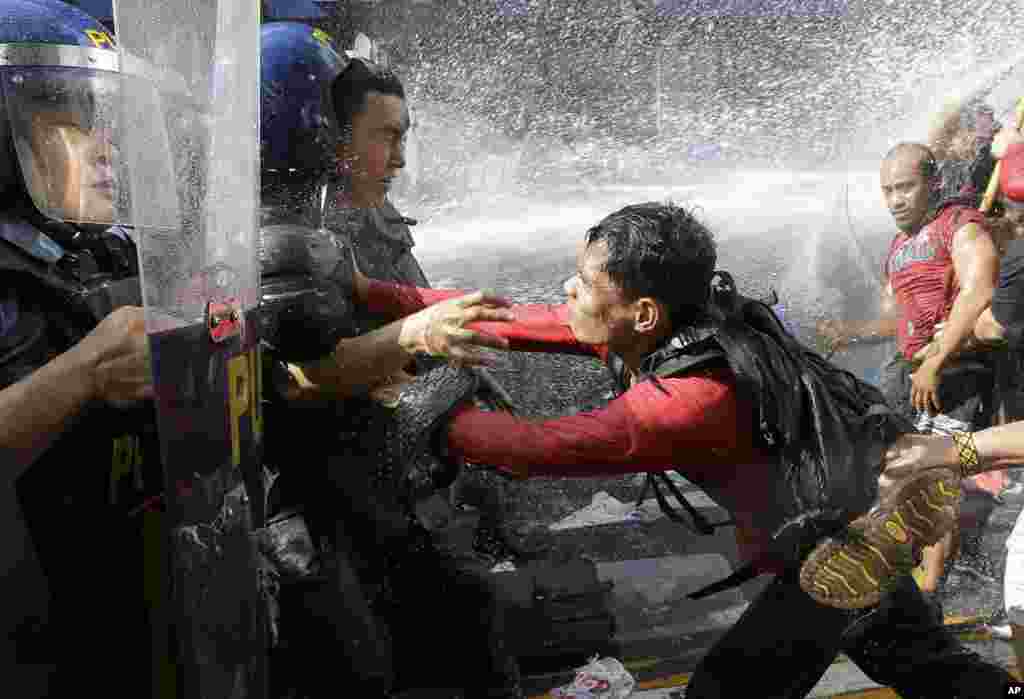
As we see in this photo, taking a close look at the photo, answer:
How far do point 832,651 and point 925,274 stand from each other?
31.3 inches

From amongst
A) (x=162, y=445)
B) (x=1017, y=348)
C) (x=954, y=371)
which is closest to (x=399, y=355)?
(x=162, y=445)

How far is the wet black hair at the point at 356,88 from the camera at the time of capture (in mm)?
1618

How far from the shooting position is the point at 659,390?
1560mm

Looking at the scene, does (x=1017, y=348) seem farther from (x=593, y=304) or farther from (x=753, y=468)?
(x=593, y=304)

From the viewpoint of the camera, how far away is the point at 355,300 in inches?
64.6

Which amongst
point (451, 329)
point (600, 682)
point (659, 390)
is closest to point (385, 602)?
point (600, 682)

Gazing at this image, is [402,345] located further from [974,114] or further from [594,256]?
[974,114]

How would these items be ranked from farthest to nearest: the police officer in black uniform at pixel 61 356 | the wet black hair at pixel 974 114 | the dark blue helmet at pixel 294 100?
the wet black hair at pixel 974 114 < the dark blue helmet at pixel 294 100 < the police officer in black uniform at pixel 61 356

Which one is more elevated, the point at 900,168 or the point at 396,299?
the point at 900,168

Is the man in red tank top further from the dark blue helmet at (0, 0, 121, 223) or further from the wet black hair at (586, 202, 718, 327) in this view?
the dark blue helmet at (0, 0, 121, 223)

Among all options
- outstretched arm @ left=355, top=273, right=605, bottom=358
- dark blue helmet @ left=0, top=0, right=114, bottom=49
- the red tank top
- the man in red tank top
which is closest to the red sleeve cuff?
outstretched arm @ left=355, top=273, right=605, bottom=358

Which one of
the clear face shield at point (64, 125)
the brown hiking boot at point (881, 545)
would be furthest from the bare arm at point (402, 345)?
the brown hiking boot at point (881, 545)

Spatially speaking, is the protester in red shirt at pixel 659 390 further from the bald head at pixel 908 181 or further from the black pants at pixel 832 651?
the bald head at pixel 908 181

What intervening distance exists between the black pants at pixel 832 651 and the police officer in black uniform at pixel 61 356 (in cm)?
112
